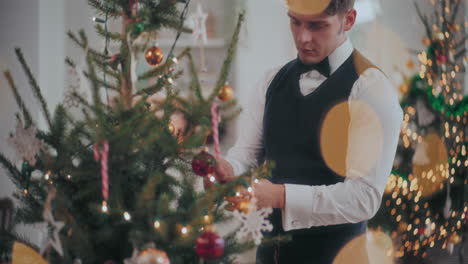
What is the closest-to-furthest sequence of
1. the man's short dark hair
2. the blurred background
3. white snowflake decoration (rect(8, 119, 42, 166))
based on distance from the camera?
white snowflake decoration (rect(8, 119, 42, 166)) → the man's short dark hair → the blurred background

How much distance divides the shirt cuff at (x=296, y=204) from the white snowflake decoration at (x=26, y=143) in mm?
590

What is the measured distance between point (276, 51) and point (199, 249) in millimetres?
2641

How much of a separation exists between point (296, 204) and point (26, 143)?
638mm

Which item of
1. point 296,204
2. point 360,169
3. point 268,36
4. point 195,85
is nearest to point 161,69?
point 195,85

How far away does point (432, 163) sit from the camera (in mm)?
2363

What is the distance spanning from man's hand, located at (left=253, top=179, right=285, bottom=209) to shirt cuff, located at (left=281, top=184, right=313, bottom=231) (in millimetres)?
14

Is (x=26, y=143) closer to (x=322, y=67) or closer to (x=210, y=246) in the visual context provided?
(x=210, y=246)


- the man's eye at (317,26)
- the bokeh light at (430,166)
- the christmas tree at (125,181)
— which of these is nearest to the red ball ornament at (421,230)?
the bokeh light at (430,166)

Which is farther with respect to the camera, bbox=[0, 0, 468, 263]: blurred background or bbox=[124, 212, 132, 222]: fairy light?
bbox=[0, 0, 468, 263]: blurred background

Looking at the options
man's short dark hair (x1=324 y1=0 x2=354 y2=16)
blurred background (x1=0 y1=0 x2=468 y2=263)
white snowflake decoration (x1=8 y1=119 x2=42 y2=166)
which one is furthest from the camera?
blurred background (x1=0 y1=0 x2=468 y2=263)

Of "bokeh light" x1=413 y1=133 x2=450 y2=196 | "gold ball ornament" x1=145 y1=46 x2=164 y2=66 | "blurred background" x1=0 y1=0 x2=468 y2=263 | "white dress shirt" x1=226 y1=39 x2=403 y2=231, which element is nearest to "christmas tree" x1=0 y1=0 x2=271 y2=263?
"gold ball ornament" x1=145 y1=46 x2=164 y2=66

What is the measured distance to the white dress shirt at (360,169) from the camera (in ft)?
3.85

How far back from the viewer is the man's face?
1.25m

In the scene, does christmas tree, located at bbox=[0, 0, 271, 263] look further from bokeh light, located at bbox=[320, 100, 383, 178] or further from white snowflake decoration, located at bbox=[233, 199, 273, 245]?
bokeh light, located at bbox=[320, 100, 383, 178]
